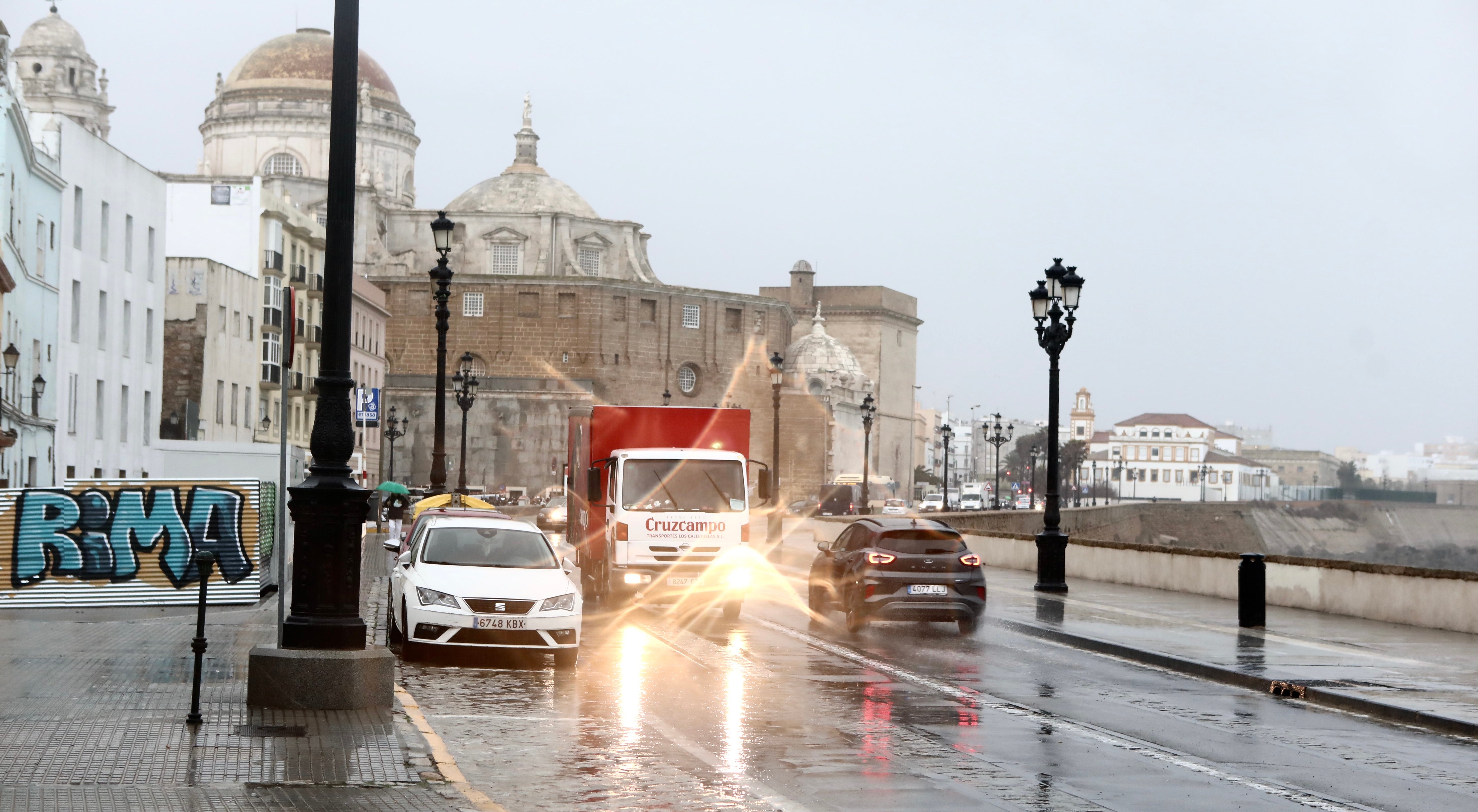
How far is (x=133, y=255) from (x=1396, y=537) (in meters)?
124

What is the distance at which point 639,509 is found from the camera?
22.7 m

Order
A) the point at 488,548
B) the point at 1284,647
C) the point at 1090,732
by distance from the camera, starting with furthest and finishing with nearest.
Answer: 1. the point at 1284,647
2. the point at 488,548
3. the point at 1090,732

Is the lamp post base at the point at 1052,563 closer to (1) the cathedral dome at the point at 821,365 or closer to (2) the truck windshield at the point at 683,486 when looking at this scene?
(2) the truck windshield at the point at 683,486

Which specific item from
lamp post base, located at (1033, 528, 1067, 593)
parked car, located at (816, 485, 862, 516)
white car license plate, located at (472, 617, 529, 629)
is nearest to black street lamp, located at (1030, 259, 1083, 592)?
lamp post base, located at (1033, 528, 1067, 593)

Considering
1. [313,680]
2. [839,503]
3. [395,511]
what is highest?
[395,511]

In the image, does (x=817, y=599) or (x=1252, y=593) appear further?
(x=817, y=599)

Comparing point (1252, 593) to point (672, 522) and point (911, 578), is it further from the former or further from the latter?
point (672, 522)

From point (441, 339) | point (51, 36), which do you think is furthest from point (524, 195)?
point (441, 339)

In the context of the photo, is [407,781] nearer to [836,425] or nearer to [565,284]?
[565,284]

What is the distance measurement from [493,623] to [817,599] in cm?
827

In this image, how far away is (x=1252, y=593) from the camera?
20844 mm

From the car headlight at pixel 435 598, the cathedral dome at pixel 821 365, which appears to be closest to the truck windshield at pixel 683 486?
the car headlight at pixel 435 598

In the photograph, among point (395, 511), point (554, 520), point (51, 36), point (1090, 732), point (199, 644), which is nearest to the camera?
point (199, 644)

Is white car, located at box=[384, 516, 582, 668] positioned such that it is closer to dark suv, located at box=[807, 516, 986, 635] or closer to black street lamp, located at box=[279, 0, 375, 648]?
black street lamp, located at box=[279, 0, 375, 648]
